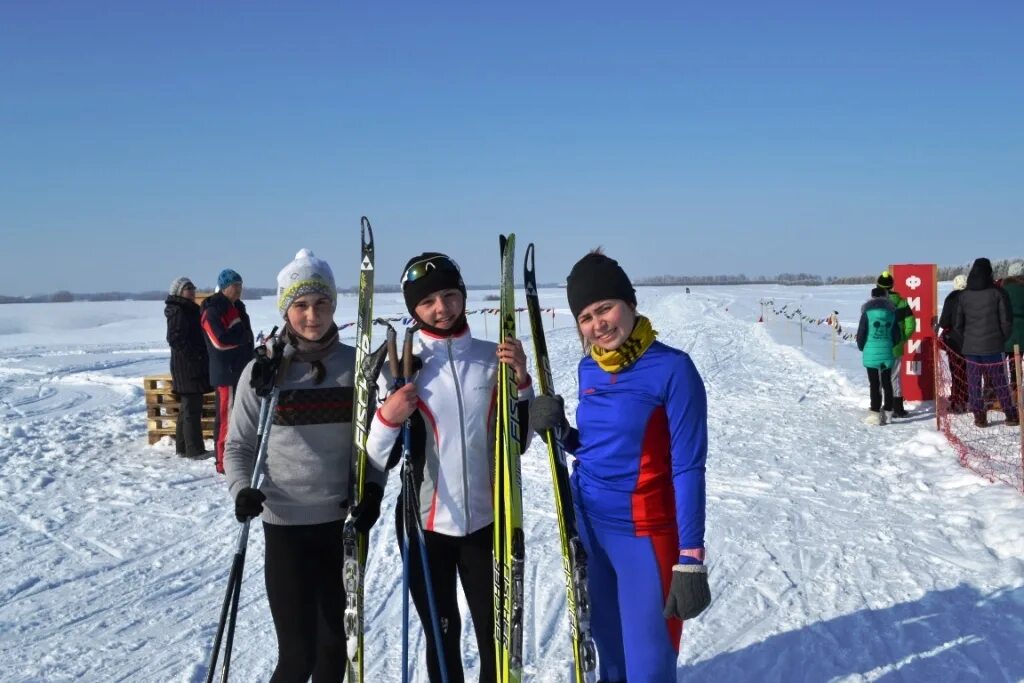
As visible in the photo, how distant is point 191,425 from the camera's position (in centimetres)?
791

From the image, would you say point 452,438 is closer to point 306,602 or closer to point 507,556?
point 507,556

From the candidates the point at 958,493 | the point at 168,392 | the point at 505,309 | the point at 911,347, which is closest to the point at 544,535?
the point at 505,309

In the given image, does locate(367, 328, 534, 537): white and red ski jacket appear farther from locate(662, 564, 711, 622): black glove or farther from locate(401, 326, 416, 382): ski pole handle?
locate(662, 564, 711, 622): black glove

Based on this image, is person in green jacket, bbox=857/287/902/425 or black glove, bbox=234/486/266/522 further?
person in green jacket, bbox=857/287/902/425

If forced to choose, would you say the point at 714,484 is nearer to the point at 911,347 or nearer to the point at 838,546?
the point at 838,546

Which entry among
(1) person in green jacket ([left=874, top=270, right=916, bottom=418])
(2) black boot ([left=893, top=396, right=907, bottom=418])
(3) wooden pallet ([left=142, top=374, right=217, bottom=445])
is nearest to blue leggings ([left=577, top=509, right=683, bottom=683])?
(3) wooden pallet ([left=142, top=374, right=217, bottom=445])

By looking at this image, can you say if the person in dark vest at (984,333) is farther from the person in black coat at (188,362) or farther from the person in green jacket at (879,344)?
the person in black coat at (188,362)

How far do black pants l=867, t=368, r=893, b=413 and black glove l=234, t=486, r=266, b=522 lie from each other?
8.62 metres

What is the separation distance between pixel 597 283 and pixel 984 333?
779 cm

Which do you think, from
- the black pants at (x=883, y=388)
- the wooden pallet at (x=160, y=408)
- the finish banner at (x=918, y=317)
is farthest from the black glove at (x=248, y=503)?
the finish banner at (x=918, y=317)

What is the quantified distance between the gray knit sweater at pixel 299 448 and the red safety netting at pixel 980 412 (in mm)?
6330

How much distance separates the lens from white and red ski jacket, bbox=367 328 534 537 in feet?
9.08

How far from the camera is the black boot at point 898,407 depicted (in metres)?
9.51

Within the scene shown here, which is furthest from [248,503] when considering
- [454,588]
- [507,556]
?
[507,556]
